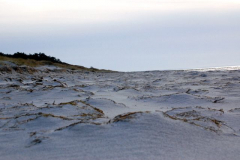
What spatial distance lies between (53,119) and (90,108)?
58 centimetres

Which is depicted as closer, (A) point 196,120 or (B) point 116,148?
(B) point 116,148

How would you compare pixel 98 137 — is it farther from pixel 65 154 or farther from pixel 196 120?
pixel 196 120

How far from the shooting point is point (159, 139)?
1.64 meters

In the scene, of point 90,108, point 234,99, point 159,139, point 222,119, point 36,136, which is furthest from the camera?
point 234,99

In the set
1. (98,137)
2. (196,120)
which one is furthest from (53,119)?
(196,120)

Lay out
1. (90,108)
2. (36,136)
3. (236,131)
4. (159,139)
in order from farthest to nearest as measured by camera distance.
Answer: (90,108) < (236,131) < (36,136) < (159,139)

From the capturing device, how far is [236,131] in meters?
1.95

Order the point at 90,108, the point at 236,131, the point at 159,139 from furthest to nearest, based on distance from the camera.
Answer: the point at 90,108 → the point at 236,131 → the point at 159,139

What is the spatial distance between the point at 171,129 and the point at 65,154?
759 mm

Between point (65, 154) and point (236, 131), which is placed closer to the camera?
point (65, 154)

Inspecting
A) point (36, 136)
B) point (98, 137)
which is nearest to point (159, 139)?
point (98, 137)

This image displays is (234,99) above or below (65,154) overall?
above

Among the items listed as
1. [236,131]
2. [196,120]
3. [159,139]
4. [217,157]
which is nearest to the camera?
[217,157]

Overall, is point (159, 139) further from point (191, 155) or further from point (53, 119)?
point (53, 119)
